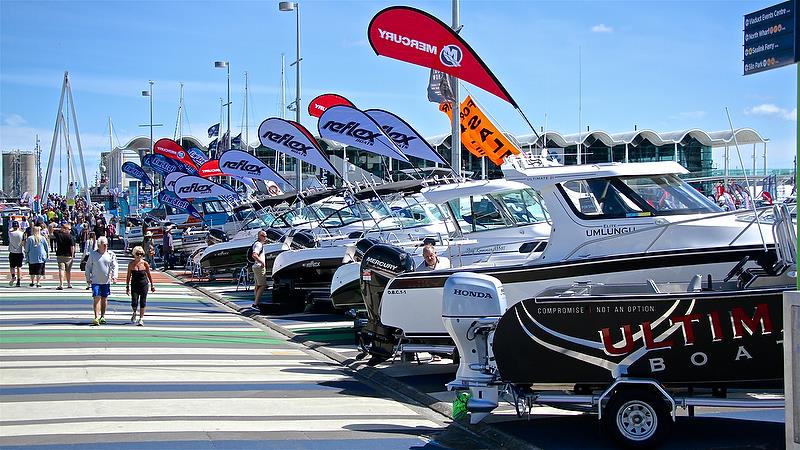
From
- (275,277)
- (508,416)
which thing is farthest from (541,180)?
(275,277)

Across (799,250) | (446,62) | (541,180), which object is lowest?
(799,250)

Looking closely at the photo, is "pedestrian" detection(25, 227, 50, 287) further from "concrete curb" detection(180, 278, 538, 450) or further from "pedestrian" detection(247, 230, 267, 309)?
"concrete curb" detection(180, 278, 538, 450)

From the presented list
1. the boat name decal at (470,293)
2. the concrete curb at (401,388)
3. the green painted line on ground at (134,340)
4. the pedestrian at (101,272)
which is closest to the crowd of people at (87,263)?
the pedestrian at (101,272)

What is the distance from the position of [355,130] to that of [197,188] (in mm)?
18606

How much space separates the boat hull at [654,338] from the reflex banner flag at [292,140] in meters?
18.9

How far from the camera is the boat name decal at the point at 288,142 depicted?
92.9ft

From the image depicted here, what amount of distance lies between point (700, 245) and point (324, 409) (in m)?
4.98

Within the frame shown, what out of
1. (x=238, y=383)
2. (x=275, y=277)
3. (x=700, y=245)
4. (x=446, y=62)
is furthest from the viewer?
(x=275, y=277)

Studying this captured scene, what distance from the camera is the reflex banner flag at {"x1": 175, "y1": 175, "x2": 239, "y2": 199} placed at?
130ft

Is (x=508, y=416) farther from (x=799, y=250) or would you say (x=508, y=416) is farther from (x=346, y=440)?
(x=799, y=250)

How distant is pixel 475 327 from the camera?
1025 centimetres

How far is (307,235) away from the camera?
25.6 meters

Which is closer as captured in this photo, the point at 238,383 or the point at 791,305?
the point at 791,305

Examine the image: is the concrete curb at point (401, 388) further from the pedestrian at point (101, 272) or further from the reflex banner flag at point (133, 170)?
the reflex banner flag at point (133, 170)
